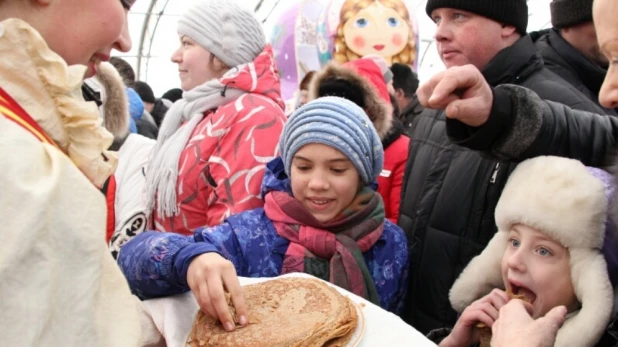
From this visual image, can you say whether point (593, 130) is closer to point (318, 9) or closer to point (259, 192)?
point (259, 192)

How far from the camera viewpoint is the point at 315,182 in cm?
208

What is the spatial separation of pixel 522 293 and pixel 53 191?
110 centimetres

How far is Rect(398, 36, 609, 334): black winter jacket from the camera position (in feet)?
6.77

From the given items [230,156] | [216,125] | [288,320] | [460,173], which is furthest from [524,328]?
[216,125]

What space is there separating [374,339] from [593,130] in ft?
2.87

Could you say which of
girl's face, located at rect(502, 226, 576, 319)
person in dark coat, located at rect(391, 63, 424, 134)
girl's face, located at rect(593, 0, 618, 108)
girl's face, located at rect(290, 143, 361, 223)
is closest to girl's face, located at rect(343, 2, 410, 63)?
person in dark coat, located at rect(391, 63, 424, 134)

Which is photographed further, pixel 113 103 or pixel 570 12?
pixel 113 103

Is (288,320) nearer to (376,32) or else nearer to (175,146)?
(175,146)

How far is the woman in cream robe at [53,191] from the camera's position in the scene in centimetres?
89

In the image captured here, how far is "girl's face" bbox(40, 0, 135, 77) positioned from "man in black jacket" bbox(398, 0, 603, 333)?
1.20 m

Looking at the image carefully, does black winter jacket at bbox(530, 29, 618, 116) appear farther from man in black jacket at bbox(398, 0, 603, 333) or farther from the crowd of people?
man in black jacket at bbox(398, 0, 603, 333)

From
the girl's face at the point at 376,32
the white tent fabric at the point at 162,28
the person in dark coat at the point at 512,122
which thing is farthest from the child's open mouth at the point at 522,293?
the white tent fabric at the point at 162,28

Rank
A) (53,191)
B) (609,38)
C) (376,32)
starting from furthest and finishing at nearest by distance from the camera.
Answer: (376,32), (609,38), (53,191)

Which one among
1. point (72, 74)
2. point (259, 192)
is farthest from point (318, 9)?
point (72, 74)
